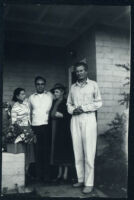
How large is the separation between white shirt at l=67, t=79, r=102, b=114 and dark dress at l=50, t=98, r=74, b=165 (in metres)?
0.33

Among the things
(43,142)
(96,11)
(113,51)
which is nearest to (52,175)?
(43,142)

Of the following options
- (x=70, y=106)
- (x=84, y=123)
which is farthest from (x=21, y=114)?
(x=84, y=123)

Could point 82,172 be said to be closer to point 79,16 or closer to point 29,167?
point 29,167

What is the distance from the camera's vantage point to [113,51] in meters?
5.31

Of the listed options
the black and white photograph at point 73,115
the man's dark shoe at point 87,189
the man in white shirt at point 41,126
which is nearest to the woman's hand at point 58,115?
the black and white photograph at point 73,115

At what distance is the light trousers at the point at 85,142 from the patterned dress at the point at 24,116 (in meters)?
0.73

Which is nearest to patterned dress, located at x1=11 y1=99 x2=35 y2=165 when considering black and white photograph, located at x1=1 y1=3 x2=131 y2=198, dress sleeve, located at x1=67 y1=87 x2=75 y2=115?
black and white photograph, located at x1=1 y1=3 x2=131 y2=198

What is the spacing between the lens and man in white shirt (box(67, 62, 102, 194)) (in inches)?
169

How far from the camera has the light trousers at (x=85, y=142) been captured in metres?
4.29

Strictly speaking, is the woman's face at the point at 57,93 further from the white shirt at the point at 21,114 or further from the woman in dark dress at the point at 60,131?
the white shirt at the point at 21,114

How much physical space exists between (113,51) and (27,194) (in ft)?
9.04

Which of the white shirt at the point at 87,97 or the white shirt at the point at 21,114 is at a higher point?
the white shirt at the point at 87,97

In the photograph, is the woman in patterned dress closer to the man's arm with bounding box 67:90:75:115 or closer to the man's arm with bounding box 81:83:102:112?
the man's arm with bounding box 67:90:75:115

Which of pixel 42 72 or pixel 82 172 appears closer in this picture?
pixel 82 172
